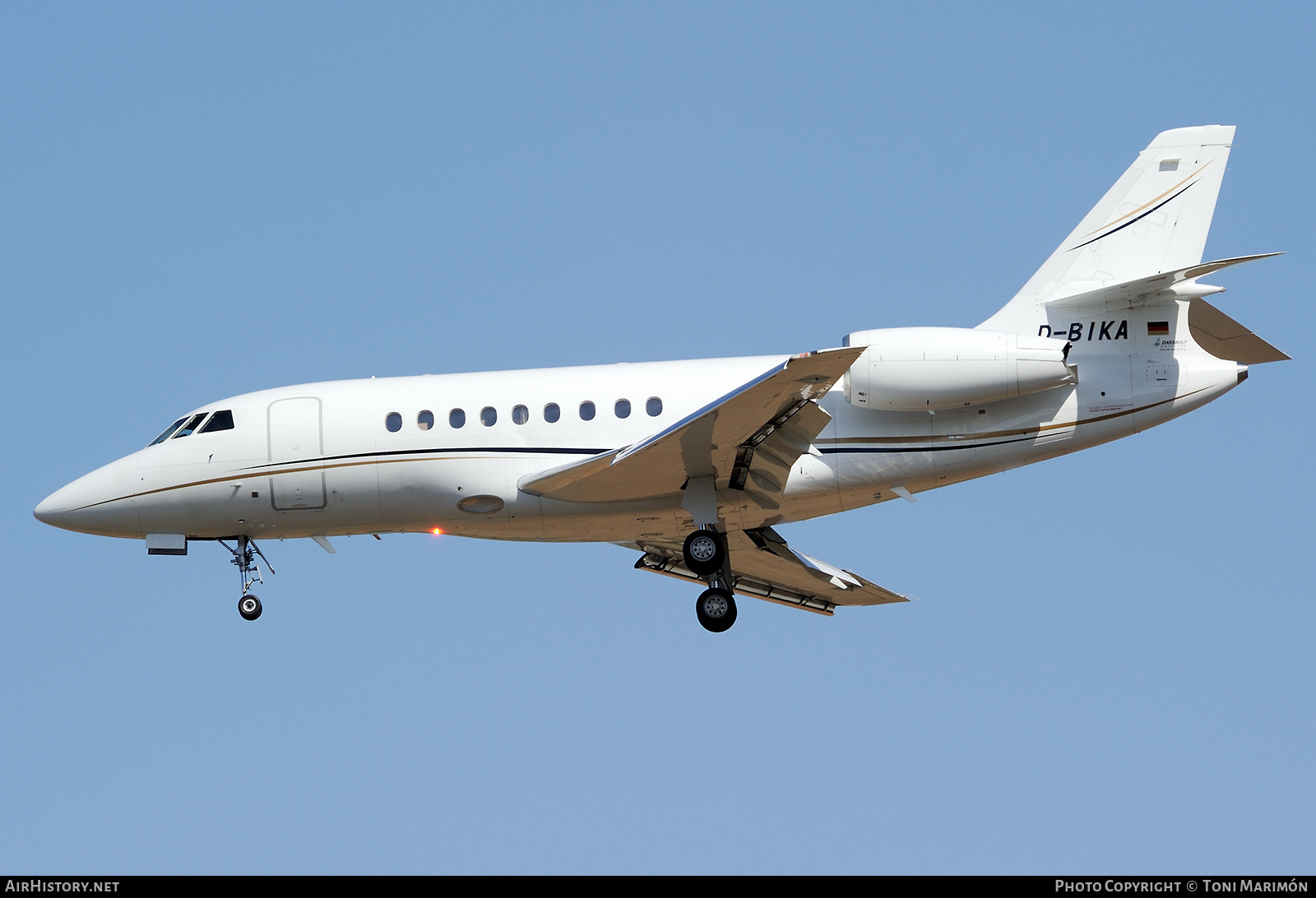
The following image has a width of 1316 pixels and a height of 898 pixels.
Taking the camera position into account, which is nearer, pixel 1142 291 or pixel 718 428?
pixel 718 428

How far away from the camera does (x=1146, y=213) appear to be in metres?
23.1

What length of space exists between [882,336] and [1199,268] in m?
4.23

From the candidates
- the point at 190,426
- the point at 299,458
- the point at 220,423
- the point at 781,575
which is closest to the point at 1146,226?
the point at 781,575

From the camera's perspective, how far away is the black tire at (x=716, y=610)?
2288 centimetres

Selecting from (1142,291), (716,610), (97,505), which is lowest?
(716,610)

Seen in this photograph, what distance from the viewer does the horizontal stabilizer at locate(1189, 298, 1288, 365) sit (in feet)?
71.1

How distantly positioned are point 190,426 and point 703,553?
8.45 metres

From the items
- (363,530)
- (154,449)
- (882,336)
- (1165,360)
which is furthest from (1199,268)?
(154,449)

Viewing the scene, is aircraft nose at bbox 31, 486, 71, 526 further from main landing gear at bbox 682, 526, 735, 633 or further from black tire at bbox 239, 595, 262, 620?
main landing gear at bbox 682, 526, 735, 633

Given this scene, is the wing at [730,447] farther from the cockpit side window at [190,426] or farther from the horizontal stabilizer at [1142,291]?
the cockpit side window at [190,426]

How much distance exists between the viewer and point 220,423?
78.9ft

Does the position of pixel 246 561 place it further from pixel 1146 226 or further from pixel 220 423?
pixel 1146 226

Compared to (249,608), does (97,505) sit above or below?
above

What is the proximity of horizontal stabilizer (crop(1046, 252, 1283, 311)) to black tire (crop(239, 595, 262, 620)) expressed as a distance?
42.1ft
